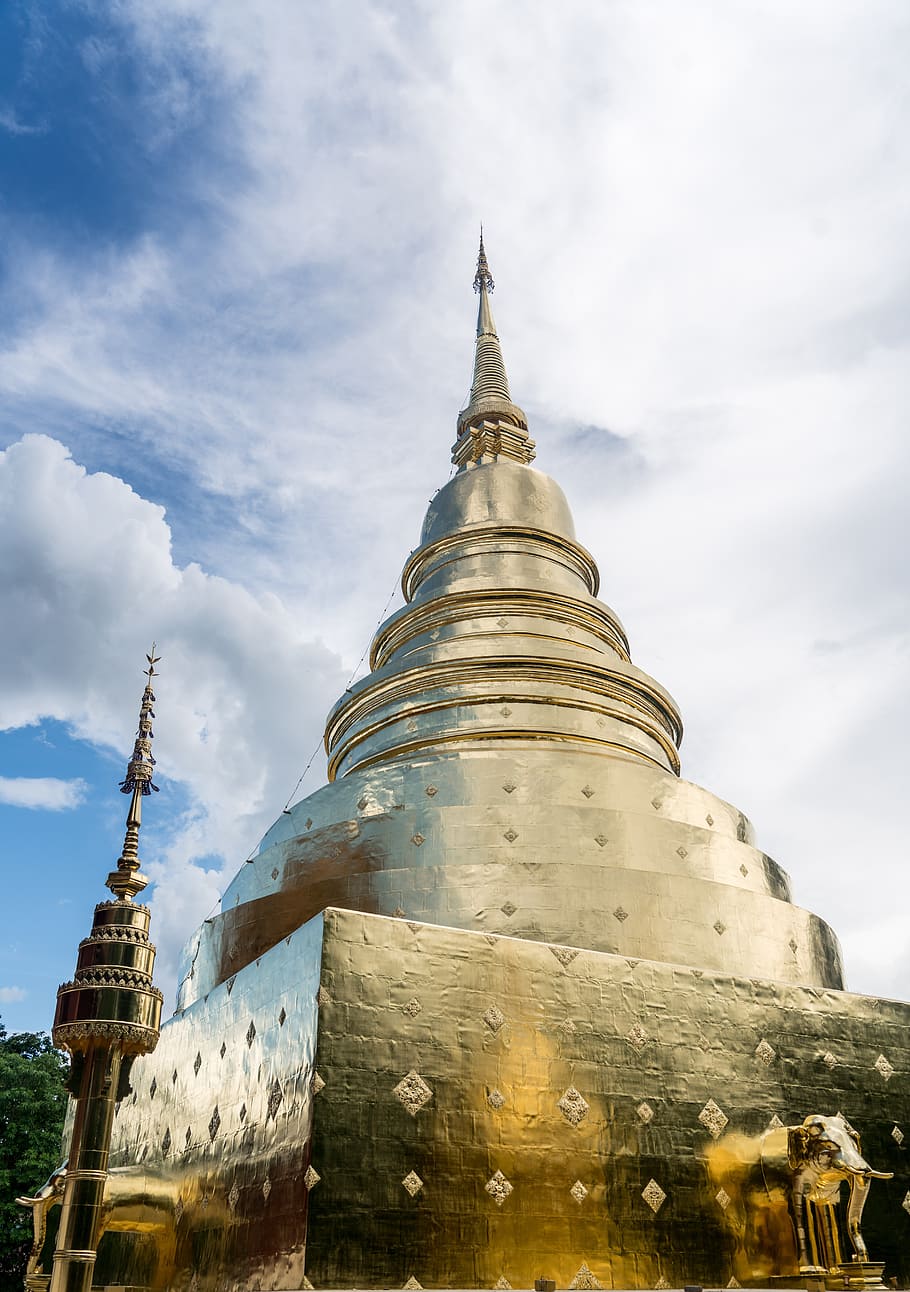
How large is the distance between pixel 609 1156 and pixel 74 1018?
244 inches

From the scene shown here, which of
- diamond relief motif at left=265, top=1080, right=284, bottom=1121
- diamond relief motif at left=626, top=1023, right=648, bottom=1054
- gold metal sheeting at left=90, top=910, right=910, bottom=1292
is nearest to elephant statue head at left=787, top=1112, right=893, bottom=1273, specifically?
gold metal sheeting at left=90, top=910, right=910, bottom=1292

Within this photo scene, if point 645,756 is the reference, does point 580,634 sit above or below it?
above

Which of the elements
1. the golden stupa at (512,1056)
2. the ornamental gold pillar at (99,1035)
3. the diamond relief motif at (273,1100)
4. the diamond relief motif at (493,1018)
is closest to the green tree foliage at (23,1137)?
the golden stupa at (512,1056)

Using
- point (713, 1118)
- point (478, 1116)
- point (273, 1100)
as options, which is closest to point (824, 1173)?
point (713, 1118)

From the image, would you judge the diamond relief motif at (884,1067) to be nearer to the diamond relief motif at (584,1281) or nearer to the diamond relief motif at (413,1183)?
the diamond relief motif at (584,1281)

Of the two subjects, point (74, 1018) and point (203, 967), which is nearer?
point (74, 1018)

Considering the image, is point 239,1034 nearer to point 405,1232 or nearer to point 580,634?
point 405,1232

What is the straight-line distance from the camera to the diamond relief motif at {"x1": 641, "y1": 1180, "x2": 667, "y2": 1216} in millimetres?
12281

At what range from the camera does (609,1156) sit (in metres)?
12.3

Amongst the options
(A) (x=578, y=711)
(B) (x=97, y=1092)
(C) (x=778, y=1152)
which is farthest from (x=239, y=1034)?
(A) (x=578, y=711)

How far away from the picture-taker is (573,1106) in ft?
40.7

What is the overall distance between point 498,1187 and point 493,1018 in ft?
5.66

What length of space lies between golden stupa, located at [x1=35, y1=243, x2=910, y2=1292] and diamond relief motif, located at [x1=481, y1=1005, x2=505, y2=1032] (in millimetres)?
24

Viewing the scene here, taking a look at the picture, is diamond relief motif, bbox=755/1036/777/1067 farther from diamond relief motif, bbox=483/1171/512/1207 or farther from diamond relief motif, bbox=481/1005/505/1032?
diamond relief motif, bbox=483/1171/512/1207
